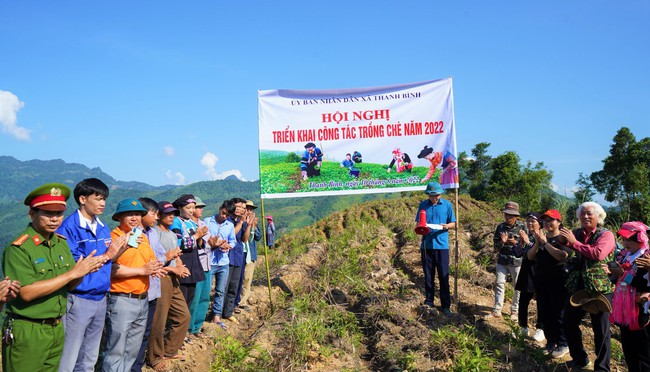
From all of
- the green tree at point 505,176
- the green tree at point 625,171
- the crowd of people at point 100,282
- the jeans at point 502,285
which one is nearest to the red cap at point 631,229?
the jeans at point 502,285

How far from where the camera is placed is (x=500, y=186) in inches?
1516

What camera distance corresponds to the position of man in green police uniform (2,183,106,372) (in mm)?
2785

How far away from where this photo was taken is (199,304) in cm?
567

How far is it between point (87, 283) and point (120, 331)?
2.24 feet

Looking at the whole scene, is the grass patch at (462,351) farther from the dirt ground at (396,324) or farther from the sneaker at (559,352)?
the sneaker at (559,352)

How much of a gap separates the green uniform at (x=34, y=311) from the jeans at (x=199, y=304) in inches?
96.1

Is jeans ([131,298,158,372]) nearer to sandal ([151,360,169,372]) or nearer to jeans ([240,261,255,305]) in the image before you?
sandal ([151,360,169,372])

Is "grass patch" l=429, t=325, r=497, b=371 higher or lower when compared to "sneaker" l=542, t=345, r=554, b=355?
higher

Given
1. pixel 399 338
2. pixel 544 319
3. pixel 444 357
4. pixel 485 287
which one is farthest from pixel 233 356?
pixel 485 287

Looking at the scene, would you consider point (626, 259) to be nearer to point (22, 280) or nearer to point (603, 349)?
point (603, 349)

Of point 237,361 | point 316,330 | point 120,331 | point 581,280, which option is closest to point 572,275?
point 581,280

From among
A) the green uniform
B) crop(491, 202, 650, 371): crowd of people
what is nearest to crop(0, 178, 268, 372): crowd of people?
the green uniform

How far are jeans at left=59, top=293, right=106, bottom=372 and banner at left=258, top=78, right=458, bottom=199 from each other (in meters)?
3.62

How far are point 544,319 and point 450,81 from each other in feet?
11.4
